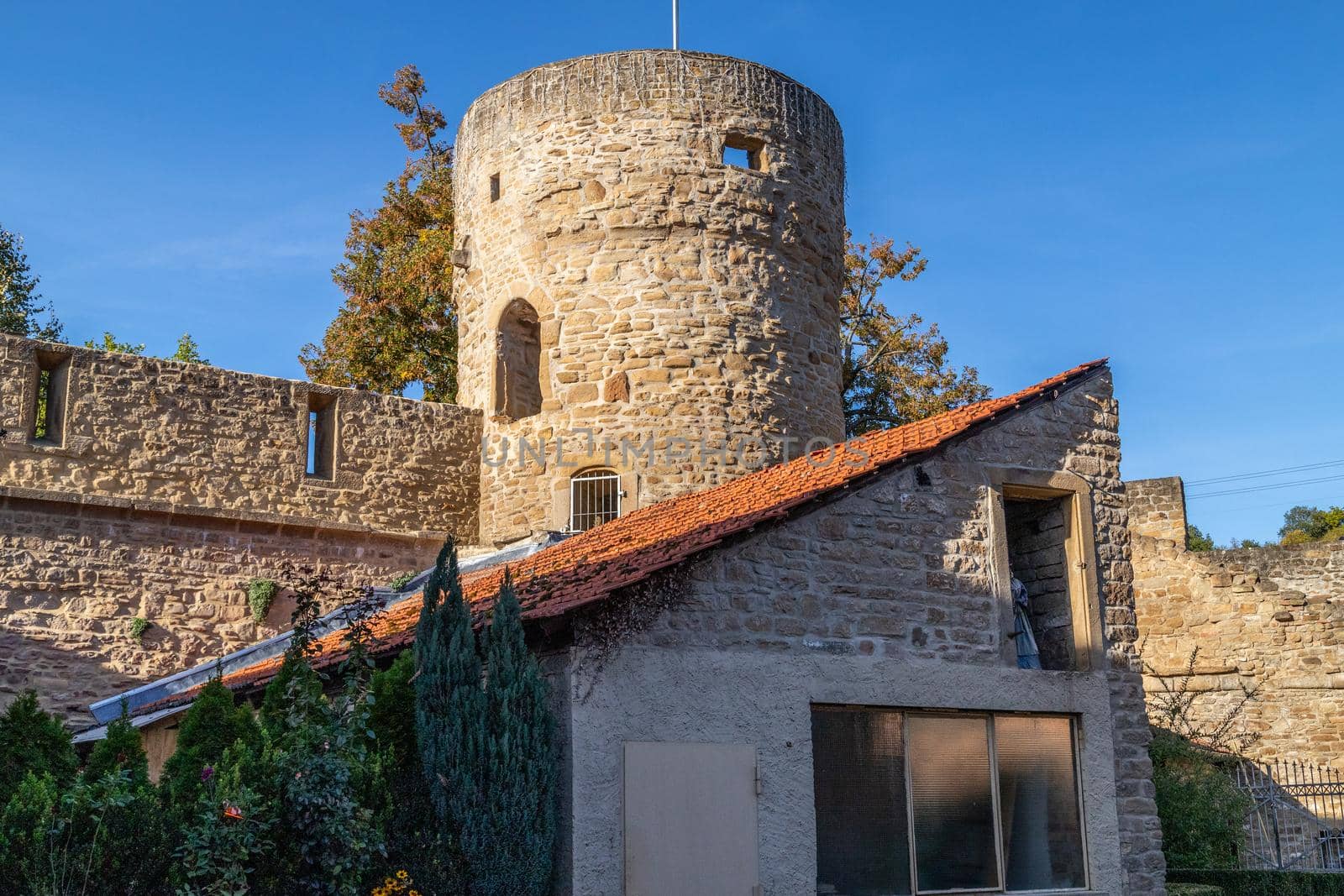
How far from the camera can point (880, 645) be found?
A: 32.3 ft

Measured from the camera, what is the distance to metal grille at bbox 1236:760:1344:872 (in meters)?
16.0

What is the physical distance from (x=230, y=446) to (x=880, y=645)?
32.5 feet

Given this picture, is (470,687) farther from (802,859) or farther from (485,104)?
(485,104)

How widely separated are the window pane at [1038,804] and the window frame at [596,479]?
7740 mm

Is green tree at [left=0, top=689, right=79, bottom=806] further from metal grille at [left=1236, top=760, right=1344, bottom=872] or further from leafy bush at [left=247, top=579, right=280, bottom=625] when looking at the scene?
metal grille at [left=1236, top=760, right=1344, bottom=872]

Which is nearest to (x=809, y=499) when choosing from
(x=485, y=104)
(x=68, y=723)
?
(x=68, y=723)

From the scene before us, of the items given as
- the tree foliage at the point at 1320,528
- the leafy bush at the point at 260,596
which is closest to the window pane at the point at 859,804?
the leafy bush at the point at 260,596

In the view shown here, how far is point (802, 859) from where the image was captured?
9117 mm

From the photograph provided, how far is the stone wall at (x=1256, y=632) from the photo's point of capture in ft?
63.5

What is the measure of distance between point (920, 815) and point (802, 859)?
1044 mm

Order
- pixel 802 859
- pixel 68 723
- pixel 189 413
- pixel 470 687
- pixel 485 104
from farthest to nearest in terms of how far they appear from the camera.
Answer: pixel 485 104 → pixel 189 413 → pixel 68 723 → pixel 802 859 → pixel 470 687

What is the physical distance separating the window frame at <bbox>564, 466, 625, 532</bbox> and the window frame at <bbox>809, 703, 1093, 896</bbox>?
305 inches

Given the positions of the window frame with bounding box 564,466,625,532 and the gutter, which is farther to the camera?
the window frame with bounding box 564,466,625,532

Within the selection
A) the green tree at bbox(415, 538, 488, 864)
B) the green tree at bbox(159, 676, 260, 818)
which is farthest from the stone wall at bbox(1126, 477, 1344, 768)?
the green tree at bbox(159, 676, 260, 818)
